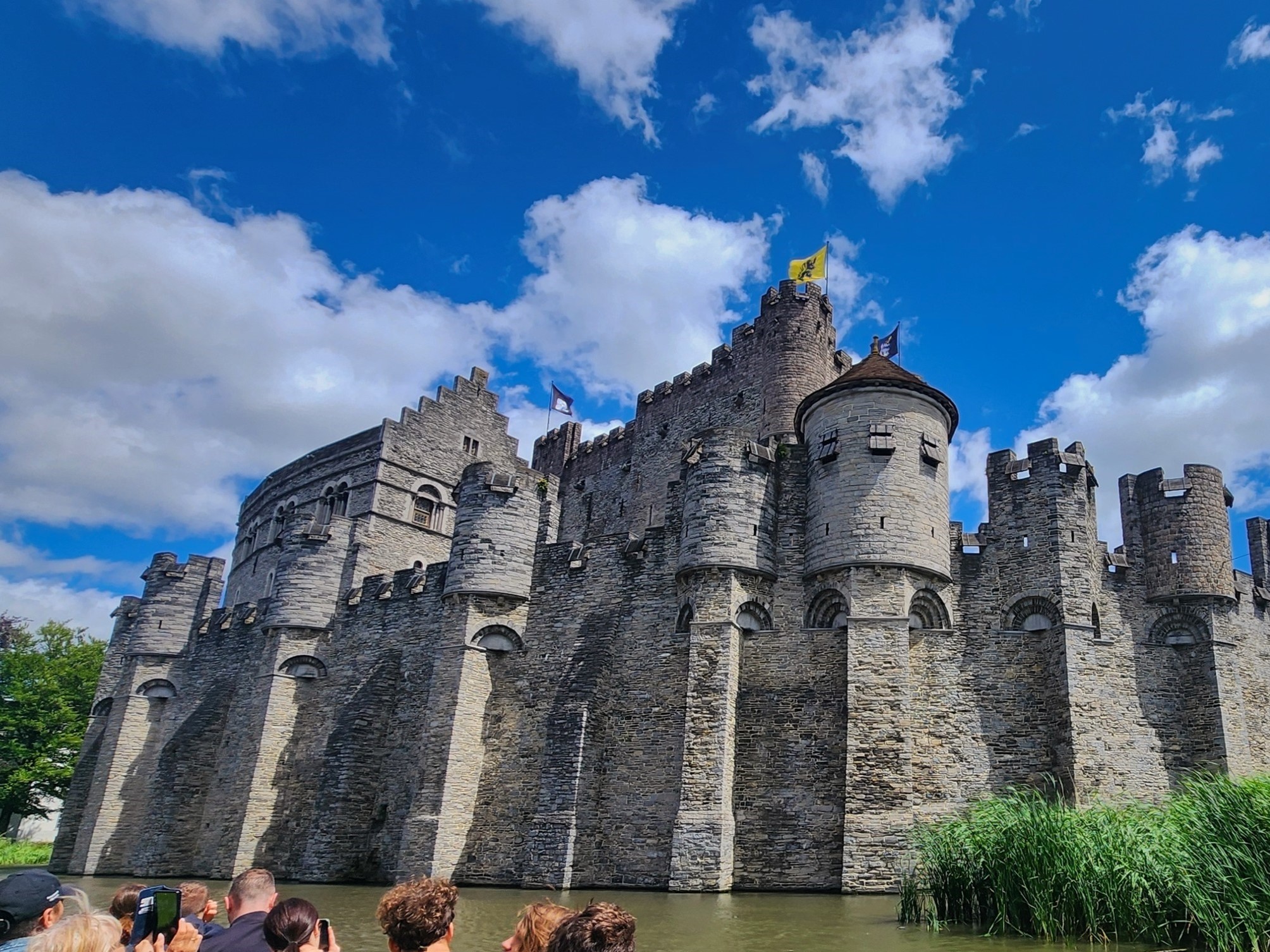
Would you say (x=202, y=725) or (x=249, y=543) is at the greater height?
(x=249, y=543)

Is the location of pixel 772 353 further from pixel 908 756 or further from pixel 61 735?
pixel 61 735

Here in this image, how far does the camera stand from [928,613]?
21.3 m

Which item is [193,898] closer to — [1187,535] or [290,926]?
[290,926]

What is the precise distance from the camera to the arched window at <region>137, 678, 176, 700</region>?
105 feet

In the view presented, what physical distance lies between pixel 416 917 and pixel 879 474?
59.0 ft

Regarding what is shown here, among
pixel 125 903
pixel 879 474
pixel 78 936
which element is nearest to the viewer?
pixel 78 936

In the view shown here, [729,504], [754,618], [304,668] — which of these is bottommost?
[304,668]

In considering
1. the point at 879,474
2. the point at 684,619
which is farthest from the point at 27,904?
the point at 879,474

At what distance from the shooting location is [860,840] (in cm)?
1841

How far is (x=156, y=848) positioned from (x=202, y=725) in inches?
133

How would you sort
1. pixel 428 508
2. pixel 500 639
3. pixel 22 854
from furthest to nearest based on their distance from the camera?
pixel 428 508 → pixel 22 854 → pixel 500 639

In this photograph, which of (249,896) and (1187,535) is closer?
(249,896)

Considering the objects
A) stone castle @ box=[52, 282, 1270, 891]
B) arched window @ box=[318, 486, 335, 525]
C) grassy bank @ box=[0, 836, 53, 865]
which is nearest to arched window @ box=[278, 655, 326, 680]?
stone castle @ box=[52, 282, 1270, 891]

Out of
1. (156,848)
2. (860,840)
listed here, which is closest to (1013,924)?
(860,840)
